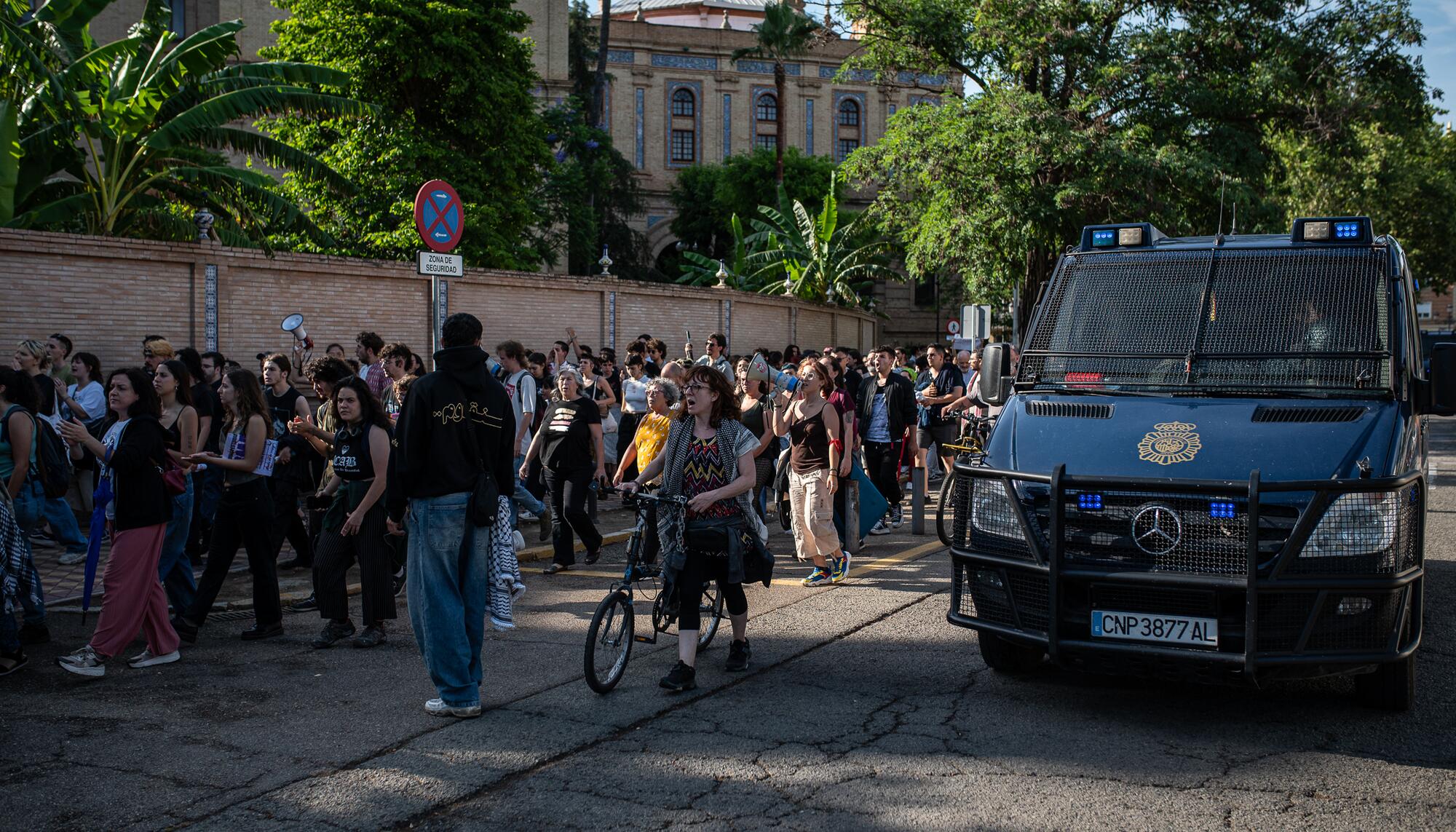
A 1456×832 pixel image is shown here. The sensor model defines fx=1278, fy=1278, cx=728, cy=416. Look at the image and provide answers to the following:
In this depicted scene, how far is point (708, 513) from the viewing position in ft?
22.9

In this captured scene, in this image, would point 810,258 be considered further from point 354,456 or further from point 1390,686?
point 1390,686

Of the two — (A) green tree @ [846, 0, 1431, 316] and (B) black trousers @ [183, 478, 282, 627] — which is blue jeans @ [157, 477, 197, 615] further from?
(A) green tree @ [846, 0, 1431, 316]

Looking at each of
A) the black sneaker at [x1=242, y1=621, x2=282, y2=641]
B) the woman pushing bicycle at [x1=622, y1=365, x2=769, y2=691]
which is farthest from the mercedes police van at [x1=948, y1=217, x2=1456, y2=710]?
the black sneaker at [x1=242, y1=621, x2=282, y2=641]

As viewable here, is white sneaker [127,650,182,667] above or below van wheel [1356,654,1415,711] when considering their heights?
below

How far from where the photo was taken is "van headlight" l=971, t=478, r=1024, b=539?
6.09 meters

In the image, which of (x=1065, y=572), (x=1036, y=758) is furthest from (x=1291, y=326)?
(x=1036, y=758)

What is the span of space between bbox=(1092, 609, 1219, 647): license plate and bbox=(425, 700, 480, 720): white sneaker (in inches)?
117

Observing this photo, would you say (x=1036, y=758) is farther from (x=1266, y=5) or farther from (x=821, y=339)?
(x=821, y=339)

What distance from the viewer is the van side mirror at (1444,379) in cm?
645

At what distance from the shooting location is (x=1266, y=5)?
27062mm

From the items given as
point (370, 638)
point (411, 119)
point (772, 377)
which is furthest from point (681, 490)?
point (411, 119)

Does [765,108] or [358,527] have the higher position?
[765,108]

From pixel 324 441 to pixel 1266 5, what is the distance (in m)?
24.6

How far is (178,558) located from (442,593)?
280cm
